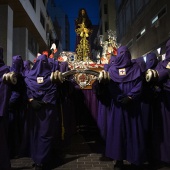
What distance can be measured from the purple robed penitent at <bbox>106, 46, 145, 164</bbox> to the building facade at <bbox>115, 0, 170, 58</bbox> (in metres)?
8.19

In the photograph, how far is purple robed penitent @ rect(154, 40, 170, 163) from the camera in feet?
10.3

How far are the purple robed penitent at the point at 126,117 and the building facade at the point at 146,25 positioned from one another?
8194 millimetres

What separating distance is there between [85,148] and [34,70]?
2.10 metres

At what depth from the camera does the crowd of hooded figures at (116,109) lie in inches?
113

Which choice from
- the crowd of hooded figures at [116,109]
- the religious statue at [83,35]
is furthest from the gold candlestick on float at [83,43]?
the crowd of hooded figures at [116,109]

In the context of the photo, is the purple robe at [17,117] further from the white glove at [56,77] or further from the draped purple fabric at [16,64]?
the white glove at [56,77]

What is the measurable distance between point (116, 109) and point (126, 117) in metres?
0.20

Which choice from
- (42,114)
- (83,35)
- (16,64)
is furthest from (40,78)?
(83,35)

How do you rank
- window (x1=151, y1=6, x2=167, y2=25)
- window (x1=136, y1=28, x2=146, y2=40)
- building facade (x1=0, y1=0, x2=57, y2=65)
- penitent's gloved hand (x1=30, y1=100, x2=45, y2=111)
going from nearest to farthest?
penitent's gloved hand (x1=30, y1=100, x2=45, y2=111), building facade (x1=0, y1=0, x2=57, y2=65), window (x1=151, y1=6, x2=167, y2=25), window (x1=136, y1=28, x2=146, y2=40)

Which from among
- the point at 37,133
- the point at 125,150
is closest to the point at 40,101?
the point at 37,133

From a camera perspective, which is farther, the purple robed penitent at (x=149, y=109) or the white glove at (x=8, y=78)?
the purple robed penitent at (x=149, y=109)

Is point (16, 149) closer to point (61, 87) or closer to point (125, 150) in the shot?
point (61, 87)

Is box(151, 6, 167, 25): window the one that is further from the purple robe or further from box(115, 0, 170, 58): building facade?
the purple robe

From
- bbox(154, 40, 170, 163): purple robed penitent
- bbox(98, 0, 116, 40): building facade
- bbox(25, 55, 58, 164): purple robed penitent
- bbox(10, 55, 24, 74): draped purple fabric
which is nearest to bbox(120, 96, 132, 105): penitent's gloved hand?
bbox(154, 40, 170, 163): purple robed penitent
